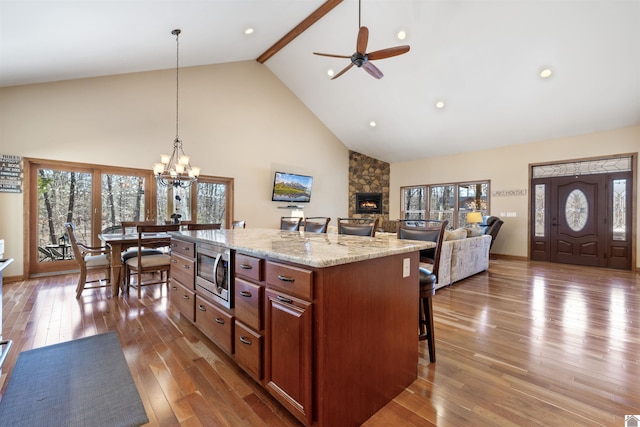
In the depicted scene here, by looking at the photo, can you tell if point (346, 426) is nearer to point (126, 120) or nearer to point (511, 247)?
point (126, 120)

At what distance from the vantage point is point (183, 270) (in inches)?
101

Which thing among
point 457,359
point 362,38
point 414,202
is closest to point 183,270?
point 457,359

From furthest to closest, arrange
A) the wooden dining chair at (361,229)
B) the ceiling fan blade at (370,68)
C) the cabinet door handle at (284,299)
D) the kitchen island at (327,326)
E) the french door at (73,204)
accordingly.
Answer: the french door at (73,204) → the ceiling fan blade at (370,68) → the wooden dining chair at (361,229) → the cabinet door handle at (284,299) → the kitchen island at (327,326)

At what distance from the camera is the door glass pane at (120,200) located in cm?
499

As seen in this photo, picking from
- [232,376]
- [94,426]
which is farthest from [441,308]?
[94,426]

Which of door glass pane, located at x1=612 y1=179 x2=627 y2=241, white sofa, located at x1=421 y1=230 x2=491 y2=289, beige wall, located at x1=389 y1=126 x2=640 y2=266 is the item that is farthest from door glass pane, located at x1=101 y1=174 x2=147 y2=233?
door glass pane, located at x1=612 y1=179 x2=627 y2=241

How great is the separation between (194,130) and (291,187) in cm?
273

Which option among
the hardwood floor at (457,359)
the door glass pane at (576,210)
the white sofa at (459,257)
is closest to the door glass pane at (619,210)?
the door glass pane at (576,210)

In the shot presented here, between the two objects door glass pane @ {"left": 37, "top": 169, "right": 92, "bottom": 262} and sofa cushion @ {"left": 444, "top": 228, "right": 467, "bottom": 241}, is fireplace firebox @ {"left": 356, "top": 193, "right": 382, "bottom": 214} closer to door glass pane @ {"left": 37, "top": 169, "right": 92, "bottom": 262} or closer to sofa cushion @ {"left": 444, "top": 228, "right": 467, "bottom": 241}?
sofa cushion @ {"left": 444, "top": 228, "right": 467, "bottom": 241}

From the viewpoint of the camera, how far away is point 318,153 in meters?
8.38

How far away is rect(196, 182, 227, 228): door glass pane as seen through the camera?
611 cm

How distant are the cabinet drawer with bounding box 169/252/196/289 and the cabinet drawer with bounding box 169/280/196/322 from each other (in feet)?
0.19

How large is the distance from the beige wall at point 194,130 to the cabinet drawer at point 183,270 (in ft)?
11.1

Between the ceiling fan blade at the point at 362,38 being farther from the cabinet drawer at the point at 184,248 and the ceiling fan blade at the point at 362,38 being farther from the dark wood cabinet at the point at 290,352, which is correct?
the dark wood cabinet at the point at 290,352
